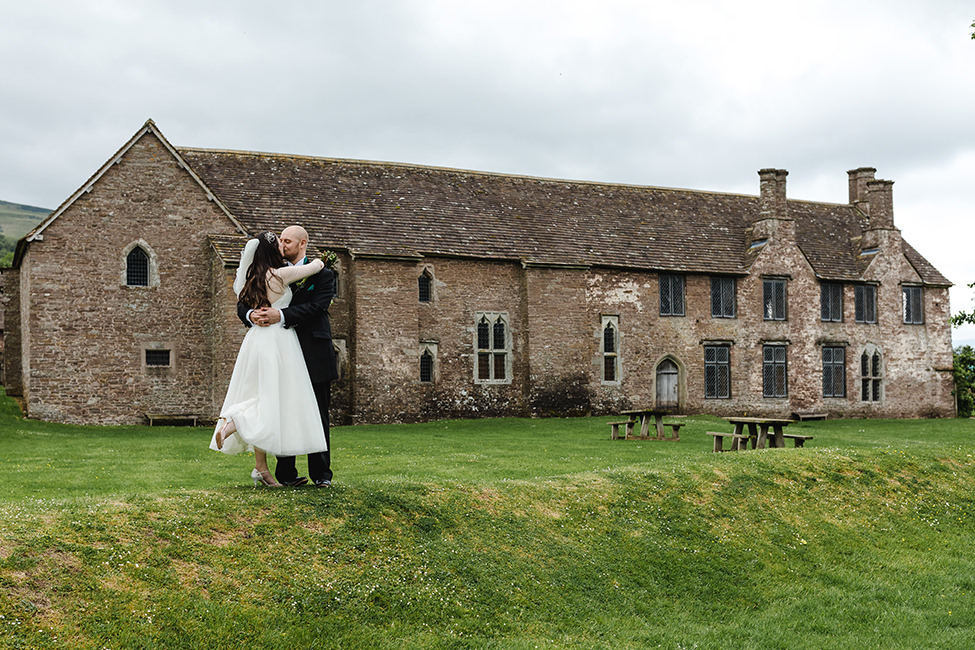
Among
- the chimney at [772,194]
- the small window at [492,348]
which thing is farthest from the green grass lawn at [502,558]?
the chimney at [772,194]

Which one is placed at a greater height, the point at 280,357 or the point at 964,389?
the point at 280,357

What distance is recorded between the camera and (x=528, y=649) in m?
8.41

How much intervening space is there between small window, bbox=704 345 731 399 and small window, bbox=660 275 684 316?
2.00 metres

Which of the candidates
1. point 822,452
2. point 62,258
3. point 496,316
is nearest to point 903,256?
point 496,316

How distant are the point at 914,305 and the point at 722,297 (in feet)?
33.4

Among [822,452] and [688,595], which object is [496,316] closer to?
[822,452]

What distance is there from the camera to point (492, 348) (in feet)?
107

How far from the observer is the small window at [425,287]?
105 ft

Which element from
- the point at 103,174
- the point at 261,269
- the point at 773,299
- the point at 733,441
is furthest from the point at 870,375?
the point at 261,269

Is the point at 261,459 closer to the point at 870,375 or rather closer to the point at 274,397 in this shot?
the point at 274,397

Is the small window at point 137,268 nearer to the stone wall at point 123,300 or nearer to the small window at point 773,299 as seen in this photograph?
the stone wall at point 123,300

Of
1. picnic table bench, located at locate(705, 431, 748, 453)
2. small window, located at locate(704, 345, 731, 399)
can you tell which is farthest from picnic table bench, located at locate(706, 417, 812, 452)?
small window, located at locate(704, 345, 731, 399)

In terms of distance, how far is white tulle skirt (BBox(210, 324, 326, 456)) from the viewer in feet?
29.9

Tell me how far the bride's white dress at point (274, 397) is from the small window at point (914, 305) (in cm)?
3647
